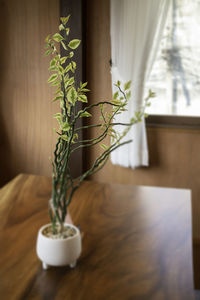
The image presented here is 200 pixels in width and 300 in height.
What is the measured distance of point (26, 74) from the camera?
3.81 feet

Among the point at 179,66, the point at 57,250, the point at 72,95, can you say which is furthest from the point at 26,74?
the point at 179,66

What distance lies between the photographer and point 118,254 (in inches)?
42.0

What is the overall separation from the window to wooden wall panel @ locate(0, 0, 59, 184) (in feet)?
3.70

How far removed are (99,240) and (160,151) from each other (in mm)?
1249

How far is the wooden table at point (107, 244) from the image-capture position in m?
A: 0.91

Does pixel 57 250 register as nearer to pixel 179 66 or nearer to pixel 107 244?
pixel 107 244

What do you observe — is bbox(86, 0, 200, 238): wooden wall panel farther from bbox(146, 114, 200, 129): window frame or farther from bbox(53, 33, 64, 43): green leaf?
bbox(53, 33, 64, 43): green leaf

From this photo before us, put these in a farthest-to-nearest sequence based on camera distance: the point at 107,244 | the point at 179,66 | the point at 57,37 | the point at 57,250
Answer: the point at 179,66
the point at 107,244
the point at 57,250
the point at 57,37

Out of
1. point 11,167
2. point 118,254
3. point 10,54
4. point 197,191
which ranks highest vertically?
point 10,54

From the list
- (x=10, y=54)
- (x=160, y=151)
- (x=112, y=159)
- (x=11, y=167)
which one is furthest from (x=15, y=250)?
(x=160, y=151)

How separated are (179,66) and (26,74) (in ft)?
4.24

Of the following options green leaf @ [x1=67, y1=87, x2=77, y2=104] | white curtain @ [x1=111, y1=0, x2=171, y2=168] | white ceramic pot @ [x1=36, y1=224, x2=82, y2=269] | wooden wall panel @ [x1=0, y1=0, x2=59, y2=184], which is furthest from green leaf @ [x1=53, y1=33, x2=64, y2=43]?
white curtain @ [x1=111, y1=0, x2=171, y2=168]

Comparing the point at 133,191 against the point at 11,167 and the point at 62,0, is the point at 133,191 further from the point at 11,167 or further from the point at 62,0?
the point at 62,0

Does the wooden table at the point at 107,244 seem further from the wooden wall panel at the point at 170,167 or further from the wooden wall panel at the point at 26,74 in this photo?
the wooden wall panel at the point at 170,167
